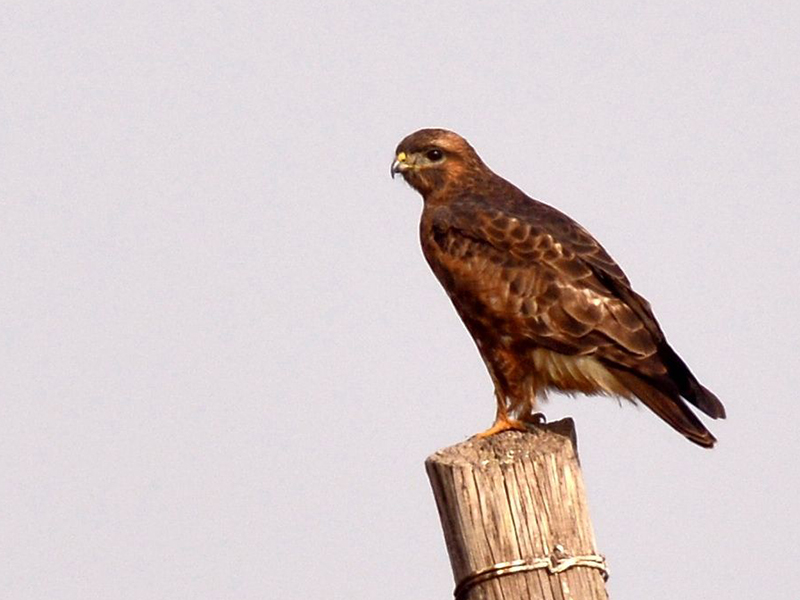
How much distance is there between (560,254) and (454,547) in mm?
3426

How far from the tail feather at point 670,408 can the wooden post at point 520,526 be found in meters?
2.12

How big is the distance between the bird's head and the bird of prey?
2.59ft

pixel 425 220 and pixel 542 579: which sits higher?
pixel 425 220

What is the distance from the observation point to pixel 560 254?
8586mm

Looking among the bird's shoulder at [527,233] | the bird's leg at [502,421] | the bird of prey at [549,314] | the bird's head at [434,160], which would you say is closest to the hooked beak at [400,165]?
the bird's head at [434,160]

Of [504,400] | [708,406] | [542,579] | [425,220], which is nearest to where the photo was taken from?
[542,579]

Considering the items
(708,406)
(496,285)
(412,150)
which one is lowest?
(708,406)

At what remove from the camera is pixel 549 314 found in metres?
8.36

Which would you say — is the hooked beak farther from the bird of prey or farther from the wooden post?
the wooden post

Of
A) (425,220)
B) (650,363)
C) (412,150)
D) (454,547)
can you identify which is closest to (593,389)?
(650,363)

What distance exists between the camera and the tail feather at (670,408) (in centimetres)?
757

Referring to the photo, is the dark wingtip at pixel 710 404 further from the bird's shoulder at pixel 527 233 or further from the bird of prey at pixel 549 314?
the bird's shoulder at pixel 527 233

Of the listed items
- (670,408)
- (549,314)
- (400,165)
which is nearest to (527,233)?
(549,314)

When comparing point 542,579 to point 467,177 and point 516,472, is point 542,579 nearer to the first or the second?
point 516,472
